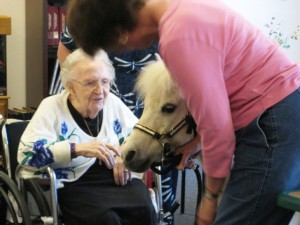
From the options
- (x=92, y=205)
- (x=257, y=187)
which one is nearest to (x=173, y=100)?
(x=257, y=187)

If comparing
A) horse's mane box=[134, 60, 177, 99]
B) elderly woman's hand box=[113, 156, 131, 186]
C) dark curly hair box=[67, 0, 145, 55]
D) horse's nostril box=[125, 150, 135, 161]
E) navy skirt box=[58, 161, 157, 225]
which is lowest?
navy skirt box=[58, 161, 157, 225]

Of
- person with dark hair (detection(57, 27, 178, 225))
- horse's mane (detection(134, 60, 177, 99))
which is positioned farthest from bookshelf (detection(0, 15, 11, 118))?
horse's mane (detection(134, 60, 177, 99))

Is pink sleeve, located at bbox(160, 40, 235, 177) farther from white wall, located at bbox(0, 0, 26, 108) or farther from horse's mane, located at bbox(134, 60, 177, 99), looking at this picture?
white wall, located at bbox(0, 0, 26, 108)

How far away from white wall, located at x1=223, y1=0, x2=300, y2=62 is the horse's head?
341cm

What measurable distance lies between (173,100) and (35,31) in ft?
8.72

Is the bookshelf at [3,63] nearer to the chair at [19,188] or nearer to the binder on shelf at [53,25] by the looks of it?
the binder on shelf at [53,25]

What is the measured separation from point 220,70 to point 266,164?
211 mm

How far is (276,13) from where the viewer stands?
14.6 feet

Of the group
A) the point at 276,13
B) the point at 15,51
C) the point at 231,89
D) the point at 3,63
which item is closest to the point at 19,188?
the point at 231,89

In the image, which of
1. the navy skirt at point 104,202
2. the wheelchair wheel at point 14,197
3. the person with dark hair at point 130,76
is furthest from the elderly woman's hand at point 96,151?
the person with dark hair at point 130,76

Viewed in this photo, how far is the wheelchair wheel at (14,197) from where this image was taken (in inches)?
66.7

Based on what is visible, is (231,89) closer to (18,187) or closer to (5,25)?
(18,187)

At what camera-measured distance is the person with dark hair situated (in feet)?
7.04

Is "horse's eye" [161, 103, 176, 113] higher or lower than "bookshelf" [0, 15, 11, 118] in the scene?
higher
